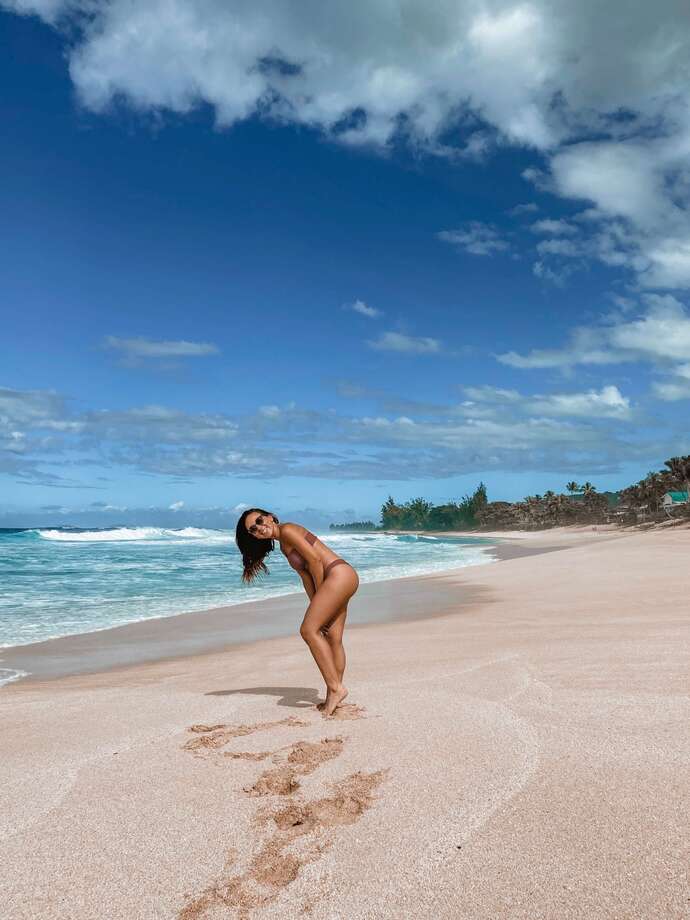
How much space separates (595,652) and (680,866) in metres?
4.20

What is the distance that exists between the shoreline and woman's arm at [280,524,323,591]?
435cm

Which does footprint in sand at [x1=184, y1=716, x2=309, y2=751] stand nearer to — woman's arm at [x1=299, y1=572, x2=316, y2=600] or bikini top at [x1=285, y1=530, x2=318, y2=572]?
woman's arm at [x1=299, y1=572, x2=316, y2=600]

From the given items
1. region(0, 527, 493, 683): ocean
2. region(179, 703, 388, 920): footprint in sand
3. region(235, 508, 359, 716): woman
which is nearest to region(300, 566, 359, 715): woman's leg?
region(235, 508, 359, 716): woman

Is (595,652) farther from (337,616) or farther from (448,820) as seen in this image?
(448,820)

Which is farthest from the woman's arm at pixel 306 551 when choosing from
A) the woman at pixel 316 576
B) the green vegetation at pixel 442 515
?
the green vegetation at pixel 442 515

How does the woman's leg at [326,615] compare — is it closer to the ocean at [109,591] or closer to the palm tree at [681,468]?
the ocean at [109,591]

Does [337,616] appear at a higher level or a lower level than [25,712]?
higher

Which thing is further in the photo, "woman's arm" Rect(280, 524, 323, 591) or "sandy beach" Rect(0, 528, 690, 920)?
"woman's arm" Rect(280, 524, 323, 591)

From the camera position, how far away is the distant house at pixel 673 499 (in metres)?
Result: 78.3

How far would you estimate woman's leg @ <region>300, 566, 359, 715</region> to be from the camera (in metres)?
5.02

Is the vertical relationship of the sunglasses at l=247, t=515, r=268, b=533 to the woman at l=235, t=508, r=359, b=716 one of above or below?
above

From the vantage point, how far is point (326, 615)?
509 centimetres

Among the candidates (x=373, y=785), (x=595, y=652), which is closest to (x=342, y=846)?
(x=373, y=785)

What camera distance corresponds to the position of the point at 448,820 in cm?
296
